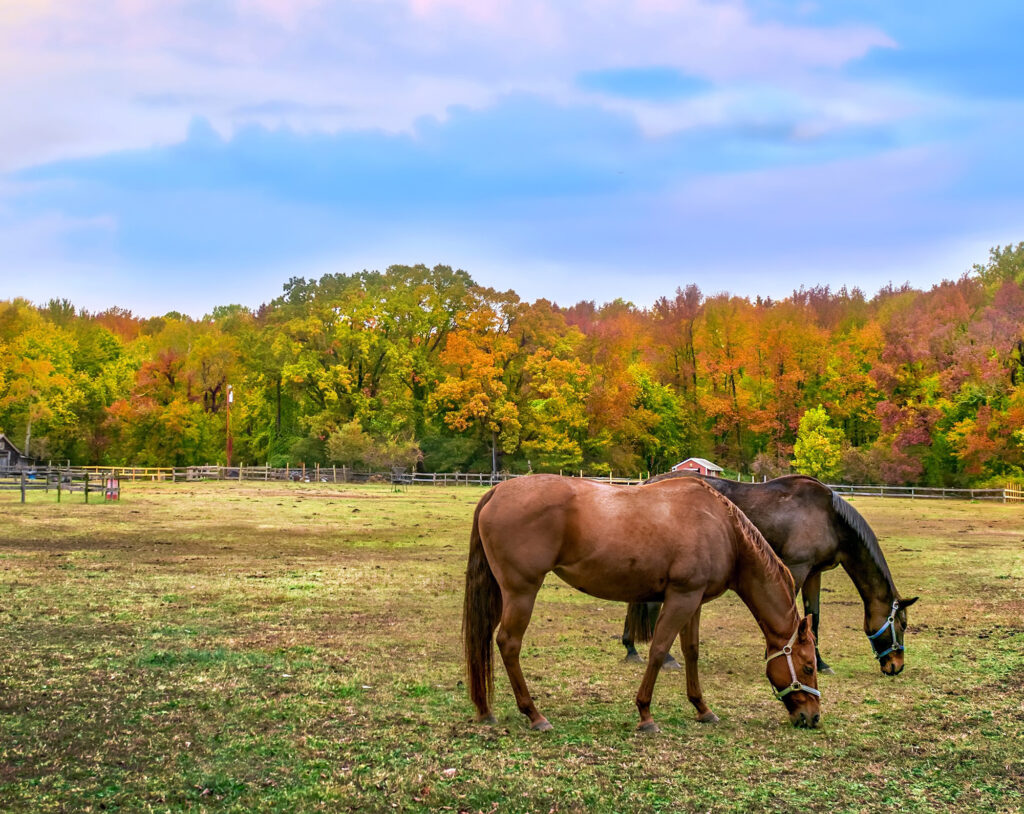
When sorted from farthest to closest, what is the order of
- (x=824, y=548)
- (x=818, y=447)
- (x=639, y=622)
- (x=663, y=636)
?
(x=818, y=447) → (x=824, y=548) → (x=639, y=622) → (x=663, y=636)

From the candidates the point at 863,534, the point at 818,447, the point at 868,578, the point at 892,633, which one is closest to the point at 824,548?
the point at 863,534

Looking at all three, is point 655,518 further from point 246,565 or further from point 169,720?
point 246,565

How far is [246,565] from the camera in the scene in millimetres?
14945

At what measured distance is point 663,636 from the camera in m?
6.46

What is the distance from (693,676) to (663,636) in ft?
1.63

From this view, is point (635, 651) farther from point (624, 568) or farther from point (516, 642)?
point (516, 642)

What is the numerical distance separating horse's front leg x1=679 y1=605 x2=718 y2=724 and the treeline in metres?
48.1

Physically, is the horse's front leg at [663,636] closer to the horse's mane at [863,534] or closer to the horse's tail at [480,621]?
the horse's tail at [480,621]

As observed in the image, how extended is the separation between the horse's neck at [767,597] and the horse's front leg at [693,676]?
0.49 metres

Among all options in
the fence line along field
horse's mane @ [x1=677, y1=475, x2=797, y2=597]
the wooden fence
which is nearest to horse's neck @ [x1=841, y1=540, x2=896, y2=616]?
the fence line along field

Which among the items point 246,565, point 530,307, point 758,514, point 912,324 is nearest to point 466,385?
point 530,307

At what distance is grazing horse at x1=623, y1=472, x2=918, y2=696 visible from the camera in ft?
27.5

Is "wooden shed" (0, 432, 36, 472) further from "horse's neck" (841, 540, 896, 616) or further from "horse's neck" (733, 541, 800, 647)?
"horse's neck" (733, 541, 800, 647)

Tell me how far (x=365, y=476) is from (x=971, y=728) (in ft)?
170
